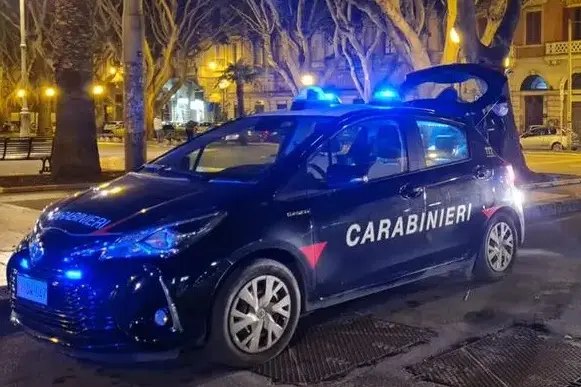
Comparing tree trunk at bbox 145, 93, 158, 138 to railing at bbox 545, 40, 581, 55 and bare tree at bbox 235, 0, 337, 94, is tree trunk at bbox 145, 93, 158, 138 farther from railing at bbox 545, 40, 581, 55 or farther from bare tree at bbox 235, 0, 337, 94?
railing at bbox 545, 40, 581, 55

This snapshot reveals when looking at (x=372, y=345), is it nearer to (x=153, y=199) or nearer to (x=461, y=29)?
(x=153, y=199)

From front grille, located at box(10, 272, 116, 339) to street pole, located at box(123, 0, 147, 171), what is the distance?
4995mm

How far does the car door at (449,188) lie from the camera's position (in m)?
6.67

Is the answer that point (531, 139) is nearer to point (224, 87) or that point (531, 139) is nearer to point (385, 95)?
point (224, 87)

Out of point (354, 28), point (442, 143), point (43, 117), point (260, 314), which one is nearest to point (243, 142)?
point (442, 143)

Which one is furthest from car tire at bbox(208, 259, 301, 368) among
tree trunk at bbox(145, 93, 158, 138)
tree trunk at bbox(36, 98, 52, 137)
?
tree trunk at bbox(36, 98, 52, 137)

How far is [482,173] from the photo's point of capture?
7.32 metres

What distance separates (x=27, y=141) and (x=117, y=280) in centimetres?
2307

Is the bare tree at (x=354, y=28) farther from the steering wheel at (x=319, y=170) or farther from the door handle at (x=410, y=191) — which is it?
the steering wheel at (x=319, y=170)

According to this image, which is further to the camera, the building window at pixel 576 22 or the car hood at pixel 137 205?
the building window at pixel 576 22

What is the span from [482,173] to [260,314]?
2.90 metres

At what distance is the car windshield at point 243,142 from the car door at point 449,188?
43.1 inches

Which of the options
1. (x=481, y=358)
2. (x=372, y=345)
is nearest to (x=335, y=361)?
(x=372, y=345)

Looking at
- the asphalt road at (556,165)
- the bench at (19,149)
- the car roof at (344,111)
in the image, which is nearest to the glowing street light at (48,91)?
the bench at (19,149)
